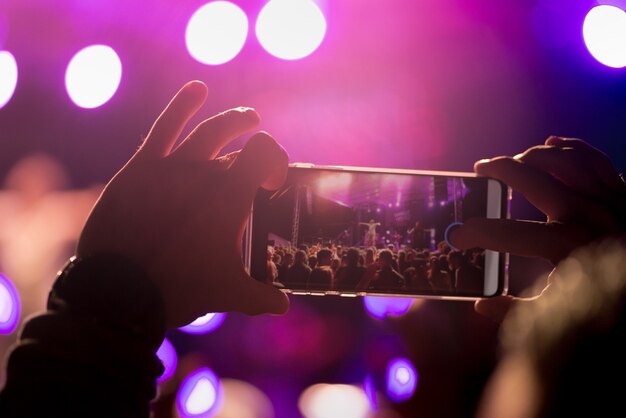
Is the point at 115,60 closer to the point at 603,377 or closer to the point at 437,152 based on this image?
the point at 437,152

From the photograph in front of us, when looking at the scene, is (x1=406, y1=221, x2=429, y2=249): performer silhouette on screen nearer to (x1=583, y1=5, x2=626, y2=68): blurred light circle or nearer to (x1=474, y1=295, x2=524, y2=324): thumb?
(x1=474, y1=295, x2=524, y2=324): thumb

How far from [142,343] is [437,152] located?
1189 mm

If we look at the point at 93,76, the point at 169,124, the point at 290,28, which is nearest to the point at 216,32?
the point at 290,28

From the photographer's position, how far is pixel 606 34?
139 cm

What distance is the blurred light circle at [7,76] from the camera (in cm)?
144

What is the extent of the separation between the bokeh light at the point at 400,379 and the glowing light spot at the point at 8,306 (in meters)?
1.10

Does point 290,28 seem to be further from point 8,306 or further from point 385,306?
point 8,306

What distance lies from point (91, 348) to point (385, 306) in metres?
1.18

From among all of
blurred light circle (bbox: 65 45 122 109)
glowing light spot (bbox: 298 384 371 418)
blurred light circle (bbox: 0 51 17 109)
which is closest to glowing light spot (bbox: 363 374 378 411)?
glowing light spot (bbox: 298 384 371 418)

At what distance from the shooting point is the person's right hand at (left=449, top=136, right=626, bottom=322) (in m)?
0.51

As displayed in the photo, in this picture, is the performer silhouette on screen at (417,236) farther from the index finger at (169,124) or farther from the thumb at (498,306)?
the index finger at (169,124)

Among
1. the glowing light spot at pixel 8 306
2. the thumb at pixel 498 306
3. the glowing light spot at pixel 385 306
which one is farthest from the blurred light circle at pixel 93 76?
the thumb at pixel 498 306

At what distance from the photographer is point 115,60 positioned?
1.41 m

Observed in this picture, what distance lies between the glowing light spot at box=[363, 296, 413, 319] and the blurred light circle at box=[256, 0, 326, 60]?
754 millimetres
